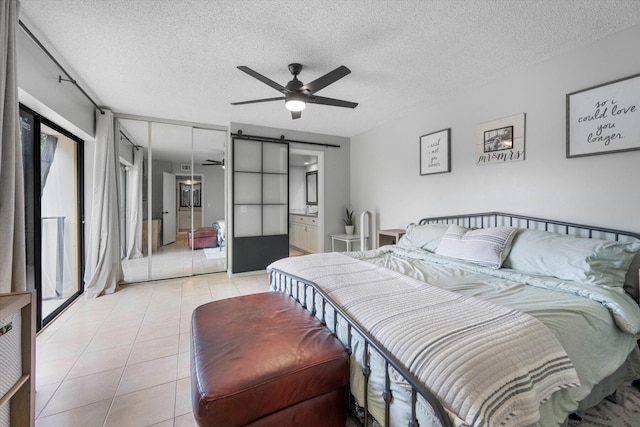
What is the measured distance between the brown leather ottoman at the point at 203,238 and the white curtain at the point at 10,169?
9.62ft

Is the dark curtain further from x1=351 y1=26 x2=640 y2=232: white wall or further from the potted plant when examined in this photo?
x1=351 y1=26 x2=640 y2=232: white wall

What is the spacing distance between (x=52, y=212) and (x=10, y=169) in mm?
1808

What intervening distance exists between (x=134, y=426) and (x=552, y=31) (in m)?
3.77

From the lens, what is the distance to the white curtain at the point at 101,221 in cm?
341

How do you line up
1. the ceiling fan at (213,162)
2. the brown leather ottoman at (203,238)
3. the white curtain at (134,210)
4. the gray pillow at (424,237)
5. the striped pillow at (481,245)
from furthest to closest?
1. the ceiling fan at (213,162)
2. the brown leather ottoman at (203,238)
3. the white curtain at (134,210)
4. the gray pillow at (424,237)
5. the striped pillow at (481,245)

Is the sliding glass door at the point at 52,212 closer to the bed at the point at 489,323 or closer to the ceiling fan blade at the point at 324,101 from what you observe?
the bed at the point at 489,323

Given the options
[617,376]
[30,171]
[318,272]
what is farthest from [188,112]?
[617,376]

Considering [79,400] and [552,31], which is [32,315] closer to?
[79,400]

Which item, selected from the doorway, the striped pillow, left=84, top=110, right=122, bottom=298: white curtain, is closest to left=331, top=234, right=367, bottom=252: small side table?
the doorway

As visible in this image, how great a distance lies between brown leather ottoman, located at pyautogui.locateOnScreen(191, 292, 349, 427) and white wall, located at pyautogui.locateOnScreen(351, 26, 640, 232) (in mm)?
2292

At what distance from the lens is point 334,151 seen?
16.6ft

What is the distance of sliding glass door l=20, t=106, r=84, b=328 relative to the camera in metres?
2.39

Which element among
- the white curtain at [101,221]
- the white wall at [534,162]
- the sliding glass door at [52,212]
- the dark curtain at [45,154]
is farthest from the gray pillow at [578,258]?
the white curtain at [101,221]

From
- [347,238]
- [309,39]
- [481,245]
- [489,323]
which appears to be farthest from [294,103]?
[347,238]
